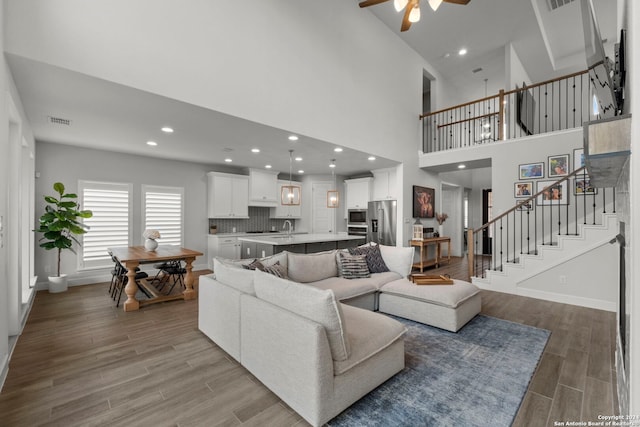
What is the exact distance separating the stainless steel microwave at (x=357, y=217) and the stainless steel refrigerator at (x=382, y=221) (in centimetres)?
33

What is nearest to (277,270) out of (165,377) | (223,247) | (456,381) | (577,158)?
(165,377)

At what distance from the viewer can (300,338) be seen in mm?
1864

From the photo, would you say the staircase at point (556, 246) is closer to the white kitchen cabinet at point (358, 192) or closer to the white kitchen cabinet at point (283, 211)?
the white kitchen cabinet at point (358, 192)

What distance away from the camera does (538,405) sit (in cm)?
200

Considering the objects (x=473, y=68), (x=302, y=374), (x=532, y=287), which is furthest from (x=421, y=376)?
(x=473, y=68)

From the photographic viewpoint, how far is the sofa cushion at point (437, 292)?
3236 mm

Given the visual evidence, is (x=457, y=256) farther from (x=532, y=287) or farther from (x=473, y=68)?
(x=473, y=68)

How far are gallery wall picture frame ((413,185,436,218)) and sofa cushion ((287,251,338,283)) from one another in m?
3.55

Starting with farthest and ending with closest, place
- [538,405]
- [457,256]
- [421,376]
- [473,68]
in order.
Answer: [457,256] → [473,68] → [421,376] → [538,405]

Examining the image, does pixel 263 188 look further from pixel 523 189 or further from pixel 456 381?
pixel 456 381

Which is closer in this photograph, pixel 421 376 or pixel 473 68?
pixel 421 376

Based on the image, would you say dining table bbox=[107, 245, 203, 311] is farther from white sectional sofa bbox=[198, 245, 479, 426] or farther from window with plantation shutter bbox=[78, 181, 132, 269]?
window with plantation shutter bbox=[78, 181, 132, 269]

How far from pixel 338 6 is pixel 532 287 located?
19.2ft

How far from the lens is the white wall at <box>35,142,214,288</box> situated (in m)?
5.10
